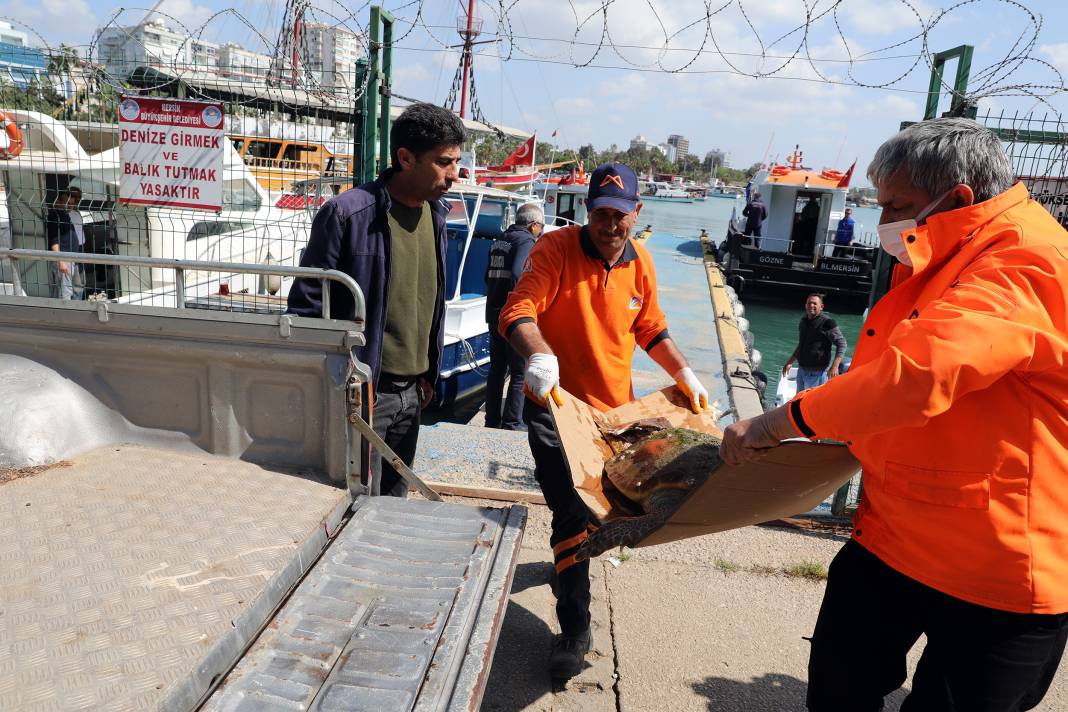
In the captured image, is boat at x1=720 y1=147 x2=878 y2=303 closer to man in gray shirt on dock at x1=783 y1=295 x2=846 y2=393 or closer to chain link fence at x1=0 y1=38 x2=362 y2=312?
man in gray shirt on dock at x1=783 y1=295 x2=846 y2=393

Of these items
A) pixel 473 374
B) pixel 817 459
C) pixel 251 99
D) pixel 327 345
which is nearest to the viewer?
pixel 817 459

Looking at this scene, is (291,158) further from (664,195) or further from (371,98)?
(664,195)

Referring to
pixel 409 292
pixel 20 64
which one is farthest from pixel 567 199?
pixel 409 292

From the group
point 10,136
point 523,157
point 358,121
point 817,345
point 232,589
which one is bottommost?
point 817,345

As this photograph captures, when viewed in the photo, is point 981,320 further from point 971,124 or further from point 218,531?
point 218,531

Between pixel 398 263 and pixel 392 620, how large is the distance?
Result: 1.67 meters

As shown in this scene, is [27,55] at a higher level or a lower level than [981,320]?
higher

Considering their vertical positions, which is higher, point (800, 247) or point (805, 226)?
point (805, 226)

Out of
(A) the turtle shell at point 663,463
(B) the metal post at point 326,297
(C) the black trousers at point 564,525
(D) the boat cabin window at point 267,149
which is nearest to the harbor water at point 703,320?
(D) the boat cabin window at point 267,149

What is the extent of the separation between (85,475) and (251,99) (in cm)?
299

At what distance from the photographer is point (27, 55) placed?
17.1 feet

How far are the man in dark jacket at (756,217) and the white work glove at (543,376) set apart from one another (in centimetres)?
2024

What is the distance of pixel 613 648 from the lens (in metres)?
3.44

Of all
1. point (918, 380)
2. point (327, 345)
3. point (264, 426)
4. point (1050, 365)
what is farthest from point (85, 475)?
point (1050, 365)
